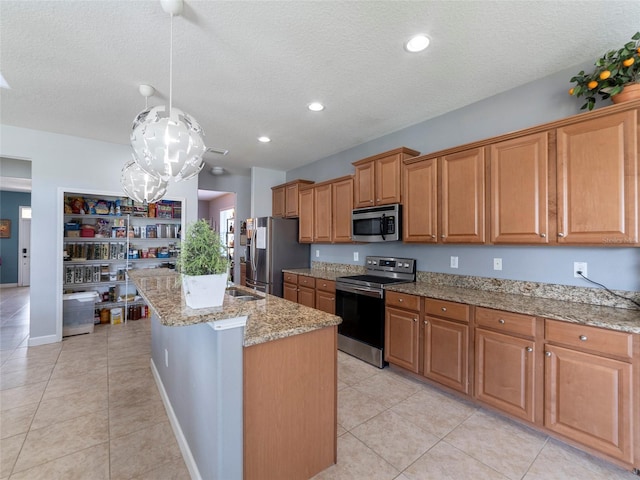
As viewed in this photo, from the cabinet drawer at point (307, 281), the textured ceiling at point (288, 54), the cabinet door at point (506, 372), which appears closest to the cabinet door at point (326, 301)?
the cabinet drawer at point (307, 281)

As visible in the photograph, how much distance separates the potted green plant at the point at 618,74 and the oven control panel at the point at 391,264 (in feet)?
6.75

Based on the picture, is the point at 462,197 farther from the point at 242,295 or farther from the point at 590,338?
the point at 242,295

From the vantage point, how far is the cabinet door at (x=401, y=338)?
2.74m

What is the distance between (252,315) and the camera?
65.0 inches

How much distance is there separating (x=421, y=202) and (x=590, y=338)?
1.69 metres

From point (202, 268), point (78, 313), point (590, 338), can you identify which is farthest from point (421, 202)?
point (78, 313)

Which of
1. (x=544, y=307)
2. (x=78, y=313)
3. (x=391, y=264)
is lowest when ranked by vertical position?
(x=78, y=313)

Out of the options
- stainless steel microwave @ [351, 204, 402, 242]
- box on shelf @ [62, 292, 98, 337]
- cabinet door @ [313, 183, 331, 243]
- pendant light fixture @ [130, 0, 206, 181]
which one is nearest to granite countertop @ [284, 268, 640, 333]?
stainless steel microwave @ [351, 204, 402, 242]

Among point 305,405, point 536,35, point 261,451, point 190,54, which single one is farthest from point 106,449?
point 536,35

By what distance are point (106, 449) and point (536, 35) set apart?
13.0 ft

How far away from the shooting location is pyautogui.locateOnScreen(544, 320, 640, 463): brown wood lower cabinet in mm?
1658

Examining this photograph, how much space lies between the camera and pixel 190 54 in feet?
7.12

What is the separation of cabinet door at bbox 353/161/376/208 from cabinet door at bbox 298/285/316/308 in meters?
1.35

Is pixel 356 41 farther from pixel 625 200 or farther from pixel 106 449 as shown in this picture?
pixel 106 449
